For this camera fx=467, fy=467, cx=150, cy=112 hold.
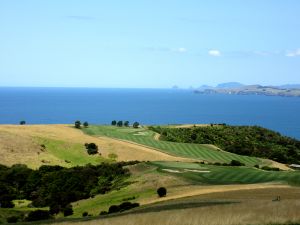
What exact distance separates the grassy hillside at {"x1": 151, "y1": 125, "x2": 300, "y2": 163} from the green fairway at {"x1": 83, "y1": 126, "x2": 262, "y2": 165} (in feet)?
24.5

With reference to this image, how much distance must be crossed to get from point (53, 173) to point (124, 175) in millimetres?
10230

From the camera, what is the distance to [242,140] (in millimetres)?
120438

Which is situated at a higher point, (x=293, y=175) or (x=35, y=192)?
(x=293, y=175)

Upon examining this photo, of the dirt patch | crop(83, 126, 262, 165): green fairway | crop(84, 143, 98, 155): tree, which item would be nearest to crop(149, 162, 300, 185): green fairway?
the dirt patch

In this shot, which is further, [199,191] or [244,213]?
[199,191]

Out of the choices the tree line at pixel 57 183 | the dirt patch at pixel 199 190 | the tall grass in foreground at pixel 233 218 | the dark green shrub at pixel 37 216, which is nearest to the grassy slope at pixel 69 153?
the tree line at pixel 57 183

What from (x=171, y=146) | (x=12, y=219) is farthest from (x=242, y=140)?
(x=12, y=219)

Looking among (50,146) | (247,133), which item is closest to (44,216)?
(50,146)

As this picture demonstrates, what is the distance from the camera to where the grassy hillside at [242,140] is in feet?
356

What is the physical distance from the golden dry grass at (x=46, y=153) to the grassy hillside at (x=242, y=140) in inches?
916

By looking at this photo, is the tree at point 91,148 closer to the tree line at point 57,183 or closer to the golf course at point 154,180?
the golf course at point 154,180

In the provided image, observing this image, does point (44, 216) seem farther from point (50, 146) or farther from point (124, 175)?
point (50, 146)

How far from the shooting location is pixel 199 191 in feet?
129

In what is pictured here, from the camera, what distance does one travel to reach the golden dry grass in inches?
2918
